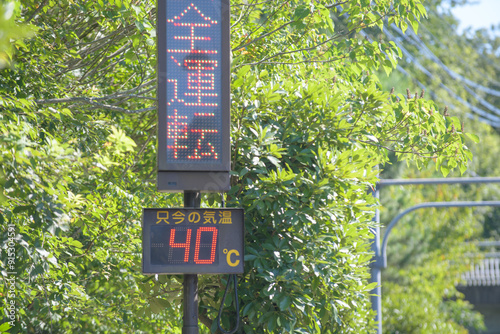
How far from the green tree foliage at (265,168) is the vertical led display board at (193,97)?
2.28ft

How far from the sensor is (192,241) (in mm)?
4746

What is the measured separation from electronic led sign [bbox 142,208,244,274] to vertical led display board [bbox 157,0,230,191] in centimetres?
29

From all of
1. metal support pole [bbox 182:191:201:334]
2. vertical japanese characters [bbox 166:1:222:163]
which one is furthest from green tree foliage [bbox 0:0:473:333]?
vertical japanese characters [bbox 166:1:222:163]

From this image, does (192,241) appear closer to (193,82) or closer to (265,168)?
(193,82)

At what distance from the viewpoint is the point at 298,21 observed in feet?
22.6

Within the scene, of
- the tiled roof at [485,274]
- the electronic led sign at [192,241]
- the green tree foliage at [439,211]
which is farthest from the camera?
the tiled roof at [485,274]

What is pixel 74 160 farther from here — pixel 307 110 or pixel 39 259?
pixel 307 110

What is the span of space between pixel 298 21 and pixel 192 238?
3.04 m

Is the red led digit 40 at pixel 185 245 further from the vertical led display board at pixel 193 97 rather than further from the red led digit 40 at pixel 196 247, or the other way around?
the vertical led display board at pixel 193 97

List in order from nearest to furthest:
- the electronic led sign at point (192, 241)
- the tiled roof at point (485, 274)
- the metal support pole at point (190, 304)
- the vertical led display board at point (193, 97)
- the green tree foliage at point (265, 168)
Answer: the vertical led display board at point (193, 97)
the electronic led sign at point (192, 241)
the metal support pole at point (190, 304)
the green tree foliage at point (265, 168)
the tiled roof at point (485, 274)

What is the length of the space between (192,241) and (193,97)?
3.28 feet

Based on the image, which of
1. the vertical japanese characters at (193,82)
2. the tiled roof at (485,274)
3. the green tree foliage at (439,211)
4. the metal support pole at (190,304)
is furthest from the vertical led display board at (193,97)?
the tiled roof at (485,274)

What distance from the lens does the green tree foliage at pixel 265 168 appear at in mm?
5305

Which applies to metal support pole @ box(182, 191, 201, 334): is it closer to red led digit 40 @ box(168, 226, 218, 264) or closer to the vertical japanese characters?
red led digit 40 @ box(168, 226, 218, 264)
